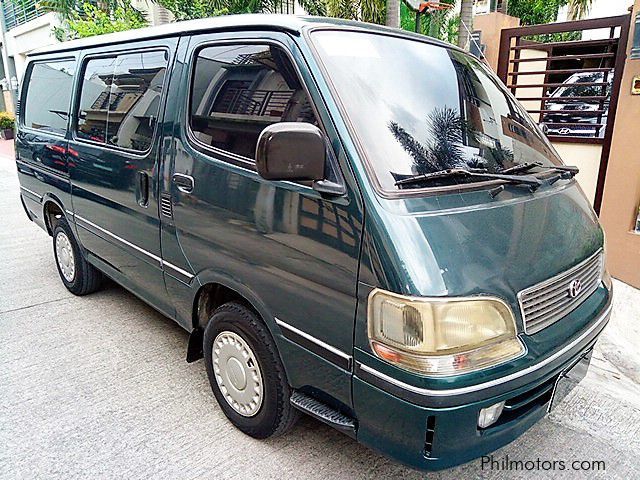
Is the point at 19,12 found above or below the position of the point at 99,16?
above

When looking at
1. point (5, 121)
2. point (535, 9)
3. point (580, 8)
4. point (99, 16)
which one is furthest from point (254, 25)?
point (5, 121)

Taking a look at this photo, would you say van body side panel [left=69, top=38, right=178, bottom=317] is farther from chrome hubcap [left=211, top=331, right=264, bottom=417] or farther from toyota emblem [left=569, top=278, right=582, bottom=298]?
toyota emblem [left=569, top=278, right=582, bottom=298]

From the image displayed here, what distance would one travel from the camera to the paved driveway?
2.55m

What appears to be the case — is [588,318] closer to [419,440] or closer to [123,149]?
[419,440]

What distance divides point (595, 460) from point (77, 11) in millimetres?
14434

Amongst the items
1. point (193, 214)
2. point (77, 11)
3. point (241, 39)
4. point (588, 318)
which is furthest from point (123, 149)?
point (77, 11)

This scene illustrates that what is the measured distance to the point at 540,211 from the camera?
2.27 metres

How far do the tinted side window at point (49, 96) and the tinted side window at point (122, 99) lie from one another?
0.34m

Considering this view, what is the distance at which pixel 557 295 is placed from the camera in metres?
2.16

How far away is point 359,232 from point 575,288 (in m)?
1.10

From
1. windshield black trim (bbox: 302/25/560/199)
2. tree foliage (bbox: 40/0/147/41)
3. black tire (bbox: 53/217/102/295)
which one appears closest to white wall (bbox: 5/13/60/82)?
tree foliage (bbox: 40/0/147/41)

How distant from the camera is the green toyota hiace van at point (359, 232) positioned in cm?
186

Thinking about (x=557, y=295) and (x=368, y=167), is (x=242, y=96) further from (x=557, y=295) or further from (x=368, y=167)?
(x=557, y=295)

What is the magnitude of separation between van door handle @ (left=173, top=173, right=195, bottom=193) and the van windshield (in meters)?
0.99
